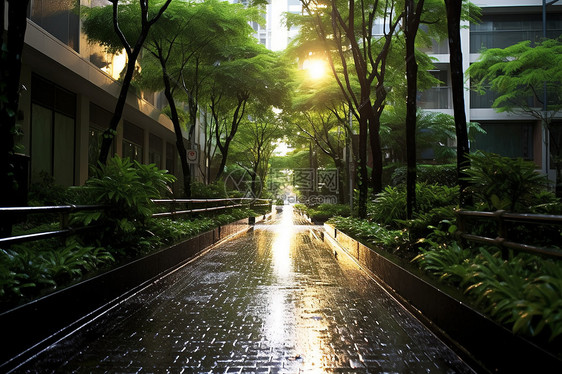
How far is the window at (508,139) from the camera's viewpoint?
121ft

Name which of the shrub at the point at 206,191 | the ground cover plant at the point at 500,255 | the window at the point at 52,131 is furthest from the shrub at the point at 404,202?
the window at the point at 52,131

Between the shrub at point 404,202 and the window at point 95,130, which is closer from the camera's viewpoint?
the shrub at point 404,202

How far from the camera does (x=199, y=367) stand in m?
4.01

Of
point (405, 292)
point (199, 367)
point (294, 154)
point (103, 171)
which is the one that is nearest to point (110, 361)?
point (199, 367)

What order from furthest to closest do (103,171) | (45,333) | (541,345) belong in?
(103,171) → (45,333) → (541,345)

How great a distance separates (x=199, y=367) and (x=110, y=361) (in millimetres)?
762

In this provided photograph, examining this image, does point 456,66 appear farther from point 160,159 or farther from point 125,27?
point 160,159

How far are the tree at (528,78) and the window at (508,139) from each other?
174 centimetres

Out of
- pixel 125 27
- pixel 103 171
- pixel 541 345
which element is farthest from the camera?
pixel 125 27

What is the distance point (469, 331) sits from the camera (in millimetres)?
4332

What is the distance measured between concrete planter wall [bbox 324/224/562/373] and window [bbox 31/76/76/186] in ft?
47.2

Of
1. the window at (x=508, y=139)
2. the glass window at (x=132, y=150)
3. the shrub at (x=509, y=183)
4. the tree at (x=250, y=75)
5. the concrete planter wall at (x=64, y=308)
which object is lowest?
the concrete planter wall at (x=64, y=308)

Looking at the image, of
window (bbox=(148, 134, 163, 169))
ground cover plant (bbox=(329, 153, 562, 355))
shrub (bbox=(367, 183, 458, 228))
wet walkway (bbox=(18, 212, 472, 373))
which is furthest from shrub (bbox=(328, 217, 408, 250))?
window (bbox=(148, 134, 163, 169))

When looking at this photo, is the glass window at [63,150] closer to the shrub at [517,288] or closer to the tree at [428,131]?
the shrub at [517,288]
